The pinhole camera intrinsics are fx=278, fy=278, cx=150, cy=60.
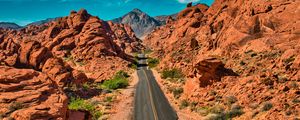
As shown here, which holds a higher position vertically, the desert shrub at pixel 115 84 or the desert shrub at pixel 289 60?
the desert shrub at pixel 289 60

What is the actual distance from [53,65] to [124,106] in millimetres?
17268

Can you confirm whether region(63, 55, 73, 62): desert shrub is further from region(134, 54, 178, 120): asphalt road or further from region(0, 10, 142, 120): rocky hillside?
region(134, 54, 178, 120): asphalt road

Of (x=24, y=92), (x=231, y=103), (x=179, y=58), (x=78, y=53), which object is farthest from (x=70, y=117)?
(x=78, y=53)

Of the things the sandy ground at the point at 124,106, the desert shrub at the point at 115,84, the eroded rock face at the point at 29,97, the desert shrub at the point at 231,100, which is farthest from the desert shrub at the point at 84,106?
the desert shrub at the point at 231,100

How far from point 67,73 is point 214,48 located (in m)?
31.4

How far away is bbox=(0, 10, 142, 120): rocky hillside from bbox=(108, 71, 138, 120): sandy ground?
7.25 m

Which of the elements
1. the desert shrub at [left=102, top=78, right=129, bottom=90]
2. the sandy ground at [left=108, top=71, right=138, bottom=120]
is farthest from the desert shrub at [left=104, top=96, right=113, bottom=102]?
the desert shrub at [left=102, top=78, right=129, bottom=90]

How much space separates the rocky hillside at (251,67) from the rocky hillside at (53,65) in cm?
1815

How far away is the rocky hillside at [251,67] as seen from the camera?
94.7 feet

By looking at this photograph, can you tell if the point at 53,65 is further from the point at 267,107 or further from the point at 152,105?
the point at 267,107

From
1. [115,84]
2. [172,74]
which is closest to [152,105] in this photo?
[115,84]

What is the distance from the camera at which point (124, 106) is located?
41.4 metres

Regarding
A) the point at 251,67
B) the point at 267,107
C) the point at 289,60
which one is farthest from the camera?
the point at 251,67

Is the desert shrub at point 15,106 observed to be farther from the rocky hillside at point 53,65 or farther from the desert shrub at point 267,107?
the desert shrub at point 267,107
